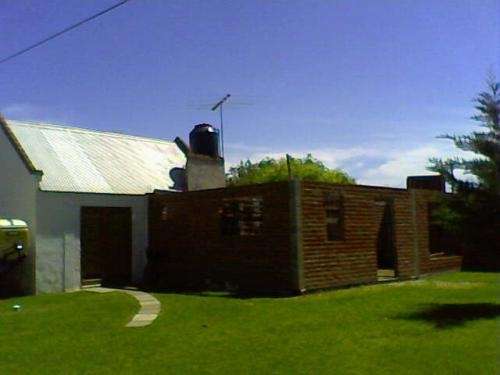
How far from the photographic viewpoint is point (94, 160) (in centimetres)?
2041

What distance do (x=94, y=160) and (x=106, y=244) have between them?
2.96 m

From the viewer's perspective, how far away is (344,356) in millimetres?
8023

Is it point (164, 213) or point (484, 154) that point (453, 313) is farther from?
point (164, 213)

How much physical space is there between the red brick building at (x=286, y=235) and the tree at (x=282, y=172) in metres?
33.7

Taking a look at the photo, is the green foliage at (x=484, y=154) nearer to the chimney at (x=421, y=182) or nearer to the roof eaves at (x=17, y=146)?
the roof eaves at (x=17, y=146)

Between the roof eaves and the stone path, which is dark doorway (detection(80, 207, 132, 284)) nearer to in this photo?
the stone path

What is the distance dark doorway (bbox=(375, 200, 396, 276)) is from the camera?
18828 millimetres

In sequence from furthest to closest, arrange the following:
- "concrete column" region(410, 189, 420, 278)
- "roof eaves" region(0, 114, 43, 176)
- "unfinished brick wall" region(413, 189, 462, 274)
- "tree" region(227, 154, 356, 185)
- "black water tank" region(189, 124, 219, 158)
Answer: "tree" region(227, 154, 356, 185)
"black water tank" region(189, 124, 219, 158)
"unfinished brick wall" region(413, 189, 462, 274)
"concrete column" region(410, 189, 420, 278)
"roof eaves" region(0, 114, 43, 176)

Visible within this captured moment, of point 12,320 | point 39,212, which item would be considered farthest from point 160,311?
point 39,212

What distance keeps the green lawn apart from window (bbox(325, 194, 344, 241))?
2.16 metres

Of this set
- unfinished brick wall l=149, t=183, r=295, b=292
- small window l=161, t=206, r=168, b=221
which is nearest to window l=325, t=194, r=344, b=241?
unfinished brick wall l=149, t=183, r=295, b=292

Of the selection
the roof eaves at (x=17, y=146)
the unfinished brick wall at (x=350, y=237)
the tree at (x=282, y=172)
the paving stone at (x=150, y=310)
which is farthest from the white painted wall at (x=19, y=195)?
the tree at (x=282, y=172)

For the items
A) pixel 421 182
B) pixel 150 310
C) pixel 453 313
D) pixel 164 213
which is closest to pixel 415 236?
pixel 164 213

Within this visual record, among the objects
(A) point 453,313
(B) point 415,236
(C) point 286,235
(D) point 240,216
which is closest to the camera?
(A) point 453,313
